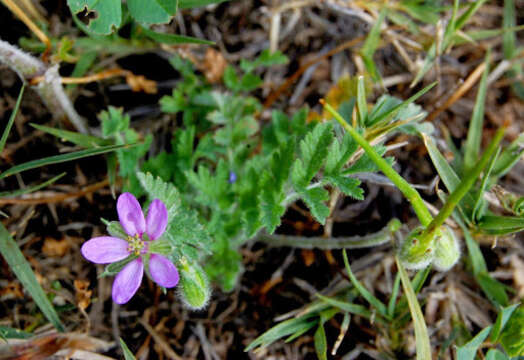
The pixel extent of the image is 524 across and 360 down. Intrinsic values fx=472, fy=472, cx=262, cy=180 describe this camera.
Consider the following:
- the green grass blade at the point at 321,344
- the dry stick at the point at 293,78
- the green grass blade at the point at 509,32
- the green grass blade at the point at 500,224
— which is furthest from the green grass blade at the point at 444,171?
the green grass blade at the point at 509,32

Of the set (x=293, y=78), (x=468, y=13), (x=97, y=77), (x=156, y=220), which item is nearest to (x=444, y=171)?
(x=468, y=13)

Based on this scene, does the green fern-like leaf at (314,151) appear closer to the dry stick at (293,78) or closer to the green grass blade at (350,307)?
the green grass blade at (350,307)

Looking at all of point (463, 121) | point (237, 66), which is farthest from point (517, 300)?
point (237, 66)

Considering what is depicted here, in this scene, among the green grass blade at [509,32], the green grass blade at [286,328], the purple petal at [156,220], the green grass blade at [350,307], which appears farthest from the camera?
the green grass blade at [509,32]

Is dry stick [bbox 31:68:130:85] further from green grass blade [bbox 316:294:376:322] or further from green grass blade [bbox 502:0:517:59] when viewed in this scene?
green grass blade [bbox 502:0:517:59]

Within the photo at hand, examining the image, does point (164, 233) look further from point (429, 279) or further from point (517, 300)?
point (517, 300)

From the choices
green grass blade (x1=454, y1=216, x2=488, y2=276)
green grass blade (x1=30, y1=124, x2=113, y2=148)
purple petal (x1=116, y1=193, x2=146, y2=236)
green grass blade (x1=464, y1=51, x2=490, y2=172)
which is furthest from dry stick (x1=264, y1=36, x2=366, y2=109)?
purple petal (x1=116, y1=193, x2=146, y2=236)
